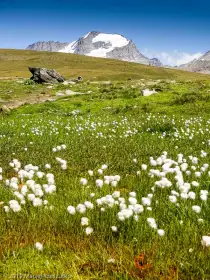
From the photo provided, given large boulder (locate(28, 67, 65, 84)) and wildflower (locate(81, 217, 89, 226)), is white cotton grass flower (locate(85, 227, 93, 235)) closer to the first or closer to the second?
wildflower (locate(81, 217, 89, 226))

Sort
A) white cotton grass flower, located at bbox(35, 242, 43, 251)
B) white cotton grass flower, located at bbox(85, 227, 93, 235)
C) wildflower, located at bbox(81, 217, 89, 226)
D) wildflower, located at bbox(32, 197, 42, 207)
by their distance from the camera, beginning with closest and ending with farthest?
white cotton grass flower, located at bbox(35, 242, 43, 251), white cotton grass flower, located at bbox(85, 227, 93, 235), wildflower, located at bbox(81, 217, 89, 226), wildflower, located at bbox(32, 197, 42, 207)

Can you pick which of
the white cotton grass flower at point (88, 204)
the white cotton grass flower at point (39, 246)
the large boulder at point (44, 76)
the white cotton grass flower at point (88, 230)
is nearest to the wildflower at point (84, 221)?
the white cotton grass flower at point (88, 230)

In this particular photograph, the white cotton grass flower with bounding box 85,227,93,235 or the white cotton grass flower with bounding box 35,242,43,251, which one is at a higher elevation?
the white cotton grass flower with bounding box 85,227,93,235

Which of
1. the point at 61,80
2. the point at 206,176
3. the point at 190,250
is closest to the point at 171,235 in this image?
the point at 190,250

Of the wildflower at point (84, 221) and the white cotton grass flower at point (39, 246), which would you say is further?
the wildflower at point (84, 221)

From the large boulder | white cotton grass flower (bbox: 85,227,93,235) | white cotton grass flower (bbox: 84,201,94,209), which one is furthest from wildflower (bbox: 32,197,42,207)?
the large boulder

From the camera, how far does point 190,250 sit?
454 cm

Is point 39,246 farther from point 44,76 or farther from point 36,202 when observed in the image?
point 44,76

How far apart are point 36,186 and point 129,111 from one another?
21.0m

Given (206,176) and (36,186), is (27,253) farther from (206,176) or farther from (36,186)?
(206,176)

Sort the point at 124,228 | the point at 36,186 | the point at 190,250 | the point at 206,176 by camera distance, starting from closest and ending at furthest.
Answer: the point at 190,250, the point at 124,228, the point at 36,186, the point at 206,176

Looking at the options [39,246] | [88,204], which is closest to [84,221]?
[88,204]

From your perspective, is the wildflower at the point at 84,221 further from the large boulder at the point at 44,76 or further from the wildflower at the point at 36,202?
the large boulder at the point at 44,76

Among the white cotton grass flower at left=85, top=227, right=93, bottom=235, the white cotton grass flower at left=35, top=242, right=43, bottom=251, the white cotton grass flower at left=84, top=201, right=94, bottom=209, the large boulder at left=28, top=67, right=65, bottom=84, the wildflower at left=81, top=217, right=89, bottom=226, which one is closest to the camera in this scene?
the white cotton grass flower at left=35, top=242, right=43, bottom=251
